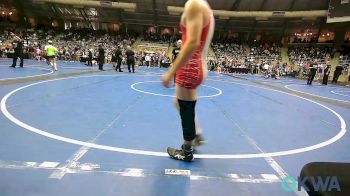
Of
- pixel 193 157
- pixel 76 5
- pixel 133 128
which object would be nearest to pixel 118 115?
pixel 133 128

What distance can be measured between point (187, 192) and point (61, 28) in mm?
44766

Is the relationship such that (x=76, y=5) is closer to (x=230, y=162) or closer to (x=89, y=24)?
(x=89, y=24)

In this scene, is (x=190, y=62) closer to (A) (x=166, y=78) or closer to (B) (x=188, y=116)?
(A) (x=166, y=78)

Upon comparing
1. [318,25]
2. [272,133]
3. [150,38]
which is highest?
[318,25]

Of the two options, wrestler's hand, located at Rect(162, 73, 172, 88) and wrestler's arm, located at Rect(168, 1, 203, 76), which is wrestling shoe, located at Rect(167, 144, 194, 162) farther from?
wrestler's arm, located at Rect(168, 1, 203, 76)

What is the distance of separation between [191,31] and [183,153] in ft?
5.43

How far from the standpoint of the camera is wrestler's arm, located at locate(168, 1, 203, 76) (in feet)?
9.97

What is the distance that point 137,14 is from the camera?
1537 inches

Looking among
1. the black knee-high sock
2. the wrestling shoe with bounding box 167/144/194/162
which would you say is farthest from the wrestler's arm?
the wrestling shoe with bounding box 167/144/194/162

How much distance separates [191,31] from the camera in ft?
10.0

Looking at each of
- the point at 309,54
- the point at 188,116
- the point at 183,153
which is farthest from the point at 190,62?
the point at 309,54

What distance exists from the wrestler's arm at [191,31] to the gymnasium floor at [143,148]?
1.32 metres

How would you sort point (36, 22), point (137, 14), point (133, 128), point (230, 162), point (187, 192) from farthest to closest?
point (36, 22) → point (137, 14) → point (133, 128) → point (230, 162) → point (187, 192)

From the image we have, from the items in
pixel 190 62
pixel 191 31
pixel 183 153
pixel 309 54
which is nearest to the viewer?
pixel 191 31
